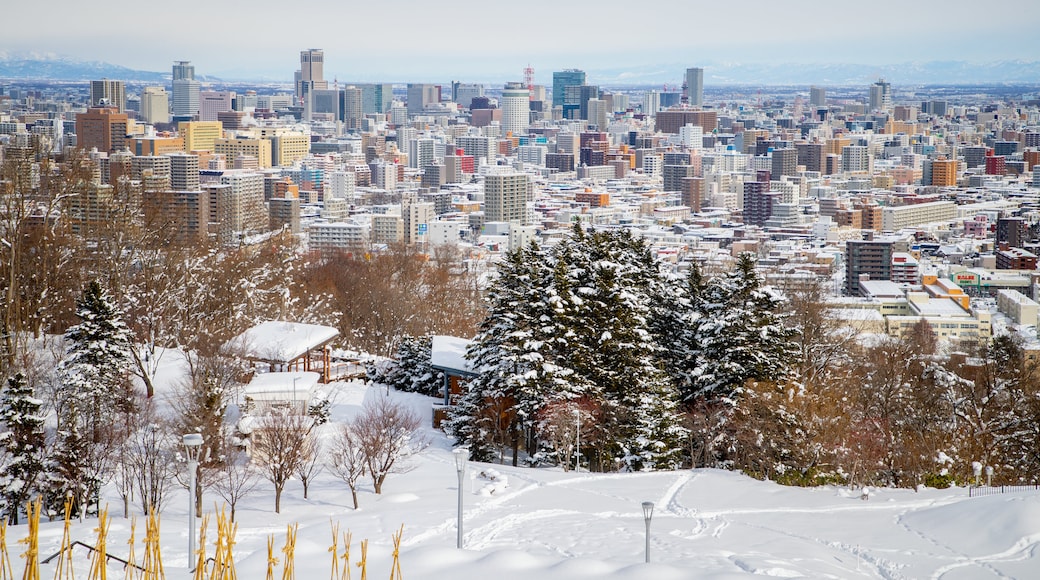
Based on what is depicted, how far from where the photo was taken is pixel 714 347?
10.2 m

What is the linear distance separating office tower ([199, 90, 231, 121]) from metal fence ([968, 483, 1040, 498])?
4521 inches

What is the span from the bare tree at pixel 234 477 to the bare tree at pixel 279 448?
0.34ft

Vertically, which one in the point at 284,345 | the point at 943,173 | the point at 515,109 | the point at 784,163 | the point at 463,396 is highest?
the point at 515,109

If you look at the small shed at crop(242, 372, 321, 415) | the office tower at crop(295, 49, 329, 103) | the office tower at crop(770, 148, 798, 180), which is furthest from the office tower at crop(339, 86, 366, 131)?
the small shed at crop(242, 372, 321, 415)

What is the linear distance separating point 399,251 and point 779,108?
133m

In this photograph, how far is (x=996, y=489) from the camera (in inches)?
335

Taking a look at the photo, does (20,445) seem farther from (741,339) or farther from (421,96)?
(421,96)

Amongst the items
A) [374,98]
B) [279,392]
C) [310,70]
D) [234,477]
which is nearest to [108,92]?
[310,70]

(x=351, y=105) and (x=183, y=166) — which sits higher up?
(x=351, y=105)

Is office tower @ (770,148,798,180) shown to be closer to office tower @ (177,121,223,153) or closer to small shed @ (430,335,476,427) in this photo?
office tower @ (177,121,223,153)

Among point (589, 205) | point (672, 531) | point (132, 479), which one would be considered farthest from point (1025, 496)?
point (589, 205)

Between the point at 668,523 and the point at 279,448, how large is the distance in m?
2.53

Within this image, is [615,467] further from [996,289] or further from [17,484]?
[996,289]

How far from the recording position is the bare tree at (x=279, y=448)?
7.62m
